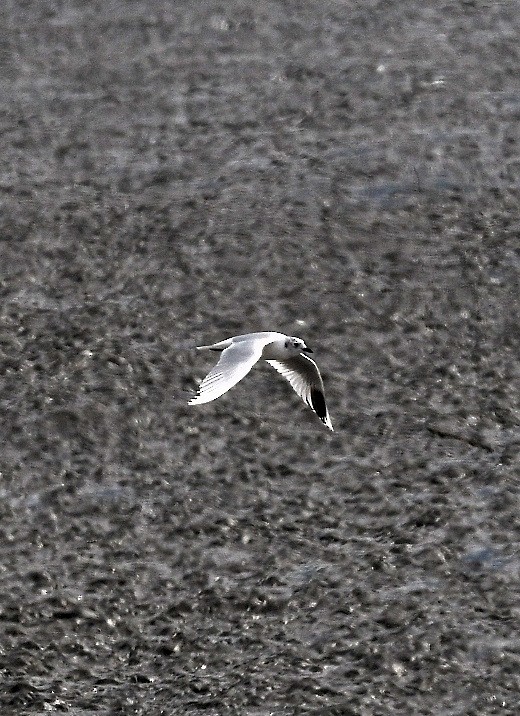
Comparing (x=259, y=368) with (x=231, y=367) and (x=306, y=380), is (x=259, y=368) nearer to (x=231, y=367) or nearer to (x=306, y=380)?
(x=306, y=380)

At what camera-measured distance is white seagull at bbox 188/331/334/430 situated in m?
13.0

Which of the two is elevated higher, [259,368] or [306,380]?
[306,380]

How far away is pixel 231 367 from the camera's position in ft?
43.4

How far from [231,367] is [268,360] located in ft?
3.51

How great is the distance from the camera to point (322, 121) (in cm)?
2269

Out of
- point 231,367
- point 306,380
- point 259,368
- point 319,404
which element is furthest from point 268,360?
point 259,368

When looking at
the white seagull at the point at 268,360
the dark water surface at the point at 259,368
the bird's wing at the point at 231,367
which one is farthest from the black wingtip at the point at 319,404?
the dark water surface at the point at 259,368

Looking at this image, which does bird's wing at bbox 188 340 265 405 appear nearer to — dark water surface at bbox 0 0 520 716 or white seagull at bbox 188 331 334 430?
white seagull at bbox 188 331 334 430

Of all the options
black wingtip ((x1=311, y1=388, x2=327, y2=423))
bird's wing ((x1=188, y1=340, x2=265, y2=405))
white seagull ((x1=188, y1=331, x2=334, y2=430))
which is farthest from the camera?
black wingtip ((x1=311, y1=388, x2=327, y2=423))

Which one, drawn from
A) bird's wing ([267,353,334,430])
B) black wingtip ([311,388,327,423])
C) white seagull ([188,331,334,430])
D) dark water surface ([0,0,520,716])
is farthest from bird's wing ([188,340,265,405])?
dark water surface ([0,0,520,716])

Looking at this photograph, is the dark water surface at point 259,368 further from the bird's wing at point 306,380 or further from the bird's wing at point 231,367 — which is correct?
the bird's wing at point 231,367

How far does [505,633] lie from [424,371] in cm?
437

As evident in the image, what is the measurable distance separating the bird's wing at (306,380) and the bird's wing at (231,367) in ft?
2.51

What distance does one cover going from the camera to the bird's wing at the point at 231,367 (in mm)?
12812
